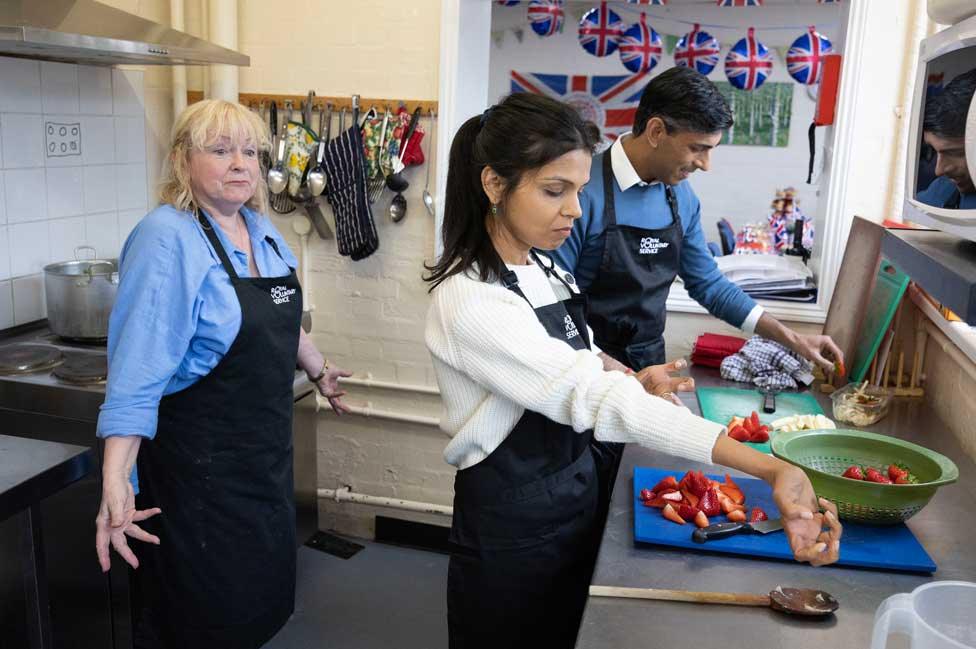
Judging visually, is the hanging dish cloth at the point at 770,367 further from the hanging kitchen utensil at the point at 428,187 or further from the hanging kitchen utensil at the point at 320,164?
the hanging kitchen utensil at the point at 320,164

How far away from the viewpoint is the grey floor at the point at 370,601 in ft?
10.7

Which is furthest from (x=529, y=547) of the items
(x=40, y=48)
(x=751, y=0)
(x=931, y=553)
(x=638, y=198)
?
(x=751, y=0)

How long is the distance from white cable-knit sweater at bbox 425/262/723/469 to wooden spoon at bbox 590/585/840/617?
0.76 ft

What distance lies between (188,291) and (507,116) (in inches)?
37.7

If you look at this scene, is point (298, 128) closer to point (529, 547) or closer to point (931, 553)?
point (529, 547)

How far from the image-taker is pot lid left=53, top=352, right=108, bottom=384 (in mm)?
2729

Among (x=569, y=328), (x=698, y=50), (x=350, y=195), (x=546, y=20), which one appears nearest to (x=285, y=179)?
(x=350, y=195)

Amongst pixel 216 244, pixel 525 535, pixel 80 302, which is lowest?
pixel 525 535

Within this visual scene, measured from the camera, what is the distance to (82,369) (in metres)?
2.78

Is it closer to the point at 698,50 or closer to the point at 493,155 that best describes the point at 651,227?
the point at 493,155

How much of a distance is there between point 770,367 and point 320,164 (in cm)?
189

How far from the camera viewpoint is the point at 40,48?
8.60ft

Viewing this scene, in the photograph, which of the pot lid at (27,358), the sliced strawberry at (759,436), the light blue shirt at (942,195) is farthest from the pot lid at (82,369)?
the light blue shirt at (942,195)

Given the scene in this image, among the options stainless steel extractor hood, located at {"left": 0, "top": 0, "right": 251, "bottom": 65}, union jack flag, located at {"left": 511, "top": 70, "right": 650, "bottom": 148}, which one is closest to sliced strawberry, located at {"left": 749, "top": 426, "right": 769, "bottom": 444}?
stainless steel extractor hood, located at {"left": 0, "top": 0, "right": 251, "bottom": 65}
